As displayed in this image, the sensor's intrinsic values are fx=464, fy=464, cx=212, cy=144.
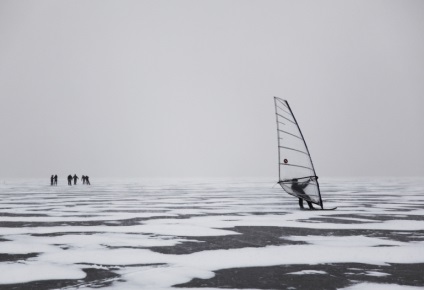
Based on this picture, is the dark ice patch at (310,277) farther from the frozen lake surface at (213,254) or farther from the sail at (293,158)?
the sail at (293,158)

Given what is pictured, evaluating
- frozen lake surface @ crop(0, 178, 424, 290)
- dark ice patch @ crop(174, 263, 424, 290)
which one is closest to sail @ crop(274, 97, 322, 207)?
frozen lake surface @ crop(0, 178, 424, 290)

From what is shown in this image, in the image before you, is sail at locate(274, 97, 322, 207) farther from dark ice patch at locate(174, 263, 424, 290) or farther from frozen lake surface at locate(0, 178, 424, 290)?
dark ice patch at locate(174, 263, 424, 290)

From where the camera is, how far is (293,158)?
47.0ft

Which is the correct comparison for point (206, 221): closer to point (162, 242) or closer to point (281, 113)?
point (162, 242)

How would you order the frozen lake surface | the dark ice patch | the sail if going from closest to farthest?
the dark ice patch, the frozen lake surface, the sail

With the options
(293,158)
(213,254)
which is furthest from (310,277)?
(293,158)

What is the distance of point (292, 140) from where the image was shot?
14.3 metres

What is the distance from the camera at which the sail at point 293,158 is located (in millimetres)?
14203

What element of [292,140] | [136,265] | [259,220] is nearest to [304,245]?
[136,265]

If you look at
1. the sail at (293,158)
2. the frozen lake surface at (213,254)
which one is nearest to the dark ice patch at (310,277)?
the frozen lake surface at (213,254)

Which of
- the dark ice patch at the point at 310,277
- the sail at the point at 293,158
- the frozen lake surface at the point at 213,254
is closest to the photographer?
the dark ice patch at the point at 310,277

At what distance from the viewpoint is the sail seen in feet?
46.6

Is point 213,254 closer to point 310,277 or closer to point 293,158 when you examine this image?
point 310,277

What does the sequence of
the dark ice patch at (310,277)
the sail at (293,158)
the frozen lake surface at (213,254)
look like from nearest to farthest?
the dark ice patch at (310,277)
the frozen lake surface at (213,254)
the sail at (293,158)
